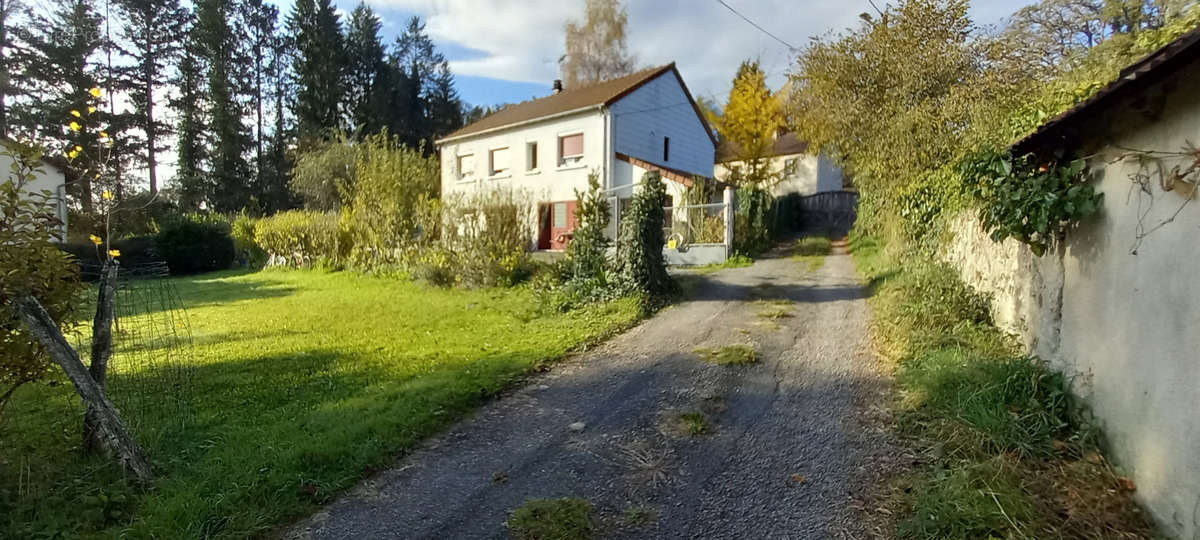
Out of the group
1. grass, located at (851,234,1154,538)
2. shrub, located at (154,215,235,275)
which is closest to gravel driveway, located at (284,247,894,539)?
grass, located at (851,234,1154,538)

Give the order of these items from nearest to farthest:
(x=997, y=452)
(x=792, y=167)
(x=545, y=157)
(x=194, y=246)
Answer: (x=997, y=452)
(x=545, y=157)
(x=194, y=246)
(x=792, y=167)

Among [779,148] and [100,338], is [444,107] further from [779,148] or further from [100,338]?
[100,338]

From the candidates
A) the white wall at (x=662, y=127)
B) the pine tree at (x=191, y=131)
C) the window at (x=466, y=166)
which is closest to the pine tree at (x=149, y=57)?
the pine tree at (x=191, y=131)

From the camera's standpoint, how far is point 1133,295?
2975 mm

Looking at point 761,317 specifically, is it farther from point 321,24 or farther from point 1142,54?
point 321,24

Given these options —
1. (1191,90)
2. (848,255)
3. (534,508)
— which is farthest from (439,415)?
(848,255)

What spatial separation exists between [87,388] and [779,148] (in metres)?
32.0

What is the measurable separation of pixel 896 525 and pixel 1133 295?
1879mm

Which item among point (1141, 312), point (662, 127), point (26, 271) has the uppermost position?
point (662, 127)

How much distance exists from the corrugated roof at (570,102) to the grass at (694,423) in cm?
1470

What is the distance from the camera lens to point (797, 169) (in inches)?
1172

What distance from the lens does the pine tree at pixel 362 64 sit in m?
38.8

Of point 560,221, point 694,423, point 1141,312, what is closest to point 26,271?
point 694,423

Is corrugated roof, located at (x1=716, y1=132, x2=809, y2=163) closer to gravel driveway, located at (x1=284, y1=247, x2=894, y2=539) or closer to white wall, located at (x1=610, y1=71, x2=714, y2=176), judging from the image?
white wall, located at (x1=610, y1=71, x2=714, y2=176)
